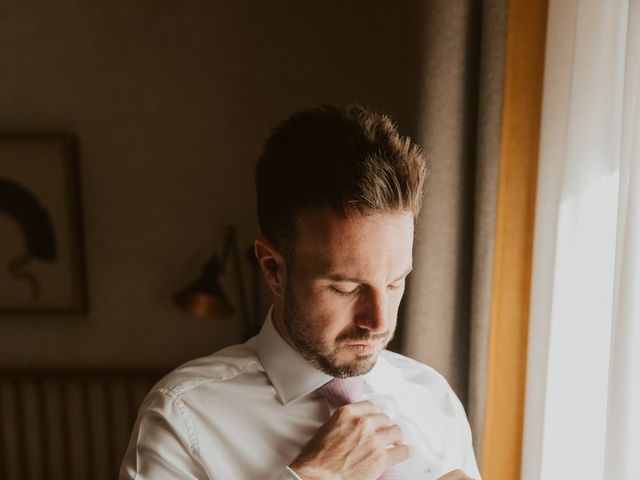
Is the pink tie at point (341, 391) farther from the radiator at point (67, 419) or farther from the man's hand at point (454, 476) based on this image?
the radiator at point (67, 419)

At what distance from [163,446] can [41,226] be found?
144 cm


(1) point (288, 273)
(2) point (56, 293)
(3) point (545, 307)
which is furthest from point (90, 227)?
(3) point (545, 307)

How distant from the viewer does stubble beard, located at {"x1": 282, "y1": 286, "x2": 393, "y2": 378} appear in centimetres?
85

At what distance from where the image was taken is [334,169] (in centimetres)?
83

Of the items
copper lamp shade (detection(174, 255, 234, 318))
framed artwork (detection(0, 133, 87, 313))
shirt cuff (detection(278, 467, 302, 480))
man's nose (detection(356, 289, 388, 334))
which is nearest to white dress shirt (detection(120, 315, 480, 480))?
shirt cuff (detection(278, 467, 302, 480))

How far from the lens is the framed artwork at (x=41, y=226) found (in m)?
1.87

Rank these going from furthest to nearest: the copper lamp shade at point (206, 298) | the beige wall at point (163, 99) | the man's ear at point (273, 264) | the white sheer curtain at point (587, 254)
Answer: the beige wall at point (163, 99), the copper lamp shade at point (206, 298), the man's ear at point (273, 264), the white sheer curtain at point (587, 254)

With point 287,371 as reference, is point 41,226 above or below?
above

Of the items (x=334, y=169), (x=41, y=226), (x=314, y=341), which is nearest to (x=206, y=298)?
(x=41, y=226)

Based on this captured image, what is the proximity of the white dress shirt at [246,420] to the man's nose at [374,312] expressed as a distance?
0.49ft

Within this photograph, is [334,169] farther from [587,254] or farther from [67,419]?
[67,419]

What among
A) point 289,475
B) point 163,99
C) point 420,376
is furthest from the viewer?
point 163,99

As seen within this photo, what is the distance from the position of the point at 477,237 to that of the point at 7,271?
5.96 feet

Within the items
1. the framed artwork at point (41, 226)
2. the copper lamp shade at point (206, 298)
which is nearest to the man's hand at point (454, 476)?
the copper lamp shade at point (206, 298)
